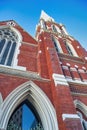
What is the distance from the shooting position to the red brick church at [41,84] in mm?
7181

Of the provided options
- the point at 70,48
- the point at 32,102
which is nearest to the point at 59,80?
the point at 32,102

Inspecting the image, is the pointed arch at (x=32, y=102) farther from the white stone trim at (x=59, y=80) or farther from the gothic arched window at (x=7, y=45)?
the gothic arched window at (x=7, y=45)

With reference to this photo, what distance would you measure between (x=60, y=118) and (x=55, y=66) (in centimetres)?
373

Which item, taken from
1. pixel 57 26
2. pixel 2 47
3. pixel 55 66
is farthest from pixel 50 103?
pixel 57 26

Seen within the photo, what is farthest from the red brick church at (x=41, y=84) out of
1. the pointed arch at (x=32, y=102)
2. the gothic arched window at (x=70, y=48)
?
the gothic arched window at (x=70, y=48)

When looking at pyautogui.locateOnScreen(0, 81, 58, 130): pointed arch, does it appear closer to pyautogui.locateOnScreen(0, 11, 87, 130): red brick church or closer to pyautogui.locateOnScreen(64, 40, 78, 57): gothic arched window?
pyautogui.locateOnScreen(0, 11, 87, 130): red brick church

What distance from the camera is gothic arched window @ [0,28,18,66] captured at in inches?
420

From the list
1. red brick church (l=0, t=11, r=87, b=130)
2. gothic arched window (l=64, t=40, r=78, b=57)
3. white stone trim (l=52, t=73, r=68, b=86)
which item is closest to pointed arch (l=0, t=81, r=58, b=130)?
red brick church (l=0, t=11, r=87, b=130)

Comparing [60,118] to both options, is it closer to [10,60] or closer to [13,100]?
[13,100]

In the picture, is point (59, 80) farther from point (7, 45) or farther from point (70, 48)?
point (70, 48)

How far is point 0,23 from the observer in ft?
48.1

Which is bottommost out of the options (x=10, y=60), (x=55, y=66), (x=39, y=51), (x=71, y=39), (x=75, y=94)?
(x=75, y=94)

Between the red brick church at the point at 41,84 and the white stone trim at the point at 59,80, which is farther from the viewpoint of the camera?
the white stone trim at the point at 59,80

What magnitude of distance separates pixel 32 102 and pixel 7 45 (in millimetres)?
5848
